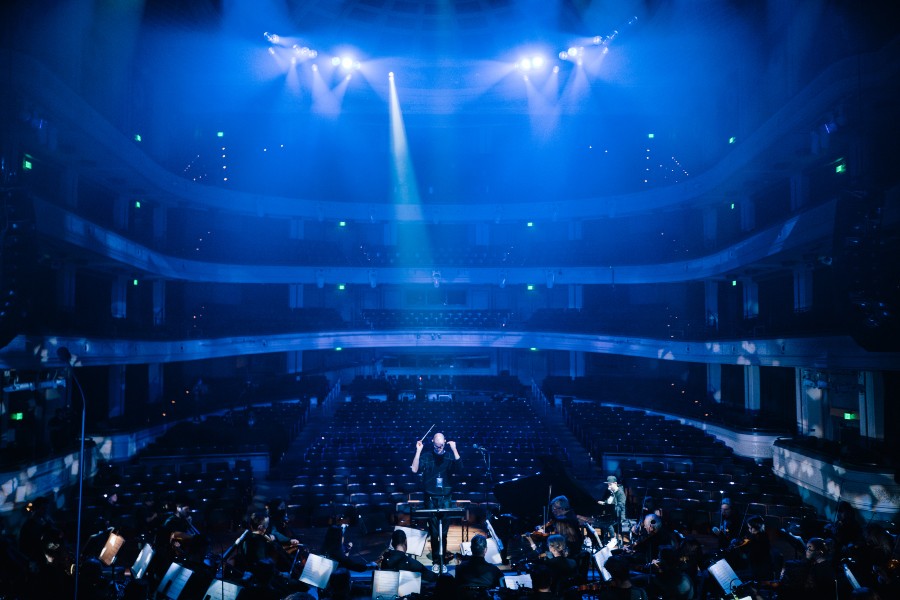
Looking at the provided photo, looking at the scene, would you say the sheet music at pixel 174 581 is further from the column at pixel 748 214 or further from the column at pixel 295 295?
the column at pixel 295 295

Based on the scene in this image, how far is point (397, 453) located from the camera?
1834 centimetres

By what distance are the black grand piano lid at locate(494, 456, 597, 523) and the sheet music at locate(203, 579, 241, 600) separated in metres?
4.37

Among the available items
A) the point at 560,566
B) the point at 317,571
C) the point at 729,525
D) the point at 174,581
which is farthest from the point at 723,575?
the point at 174,581

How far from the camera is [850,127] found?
601 inches

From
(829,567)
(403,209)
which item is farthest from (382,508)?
(403,209)

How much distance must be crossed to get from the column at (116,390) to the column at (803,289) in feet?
82.3

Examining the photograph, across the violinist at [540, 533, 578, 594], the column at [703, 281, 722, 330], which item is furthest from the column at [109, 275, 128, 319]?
the column at [703, 281, 722, 330]

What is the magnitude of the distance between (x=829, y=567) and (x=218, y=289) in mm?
32577

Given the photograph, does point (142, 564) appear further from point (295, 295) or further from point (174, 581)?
point (295, 295)

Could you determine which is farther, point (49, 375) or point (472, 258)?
point (472, 258)

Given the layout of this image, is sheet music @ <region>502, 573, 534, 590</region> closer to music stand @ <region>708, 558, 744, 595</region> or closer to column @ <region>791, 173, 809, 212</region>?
music stand @ <region>708, 558, 744, 595</region>

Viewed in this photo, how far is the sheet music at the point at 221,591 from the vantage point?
7.02 metres

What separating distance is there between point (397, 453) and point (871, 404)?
13402 millimetres

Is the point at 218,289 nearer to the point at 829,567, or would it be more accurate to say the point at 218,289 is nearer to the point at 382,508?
the point at 382,508
